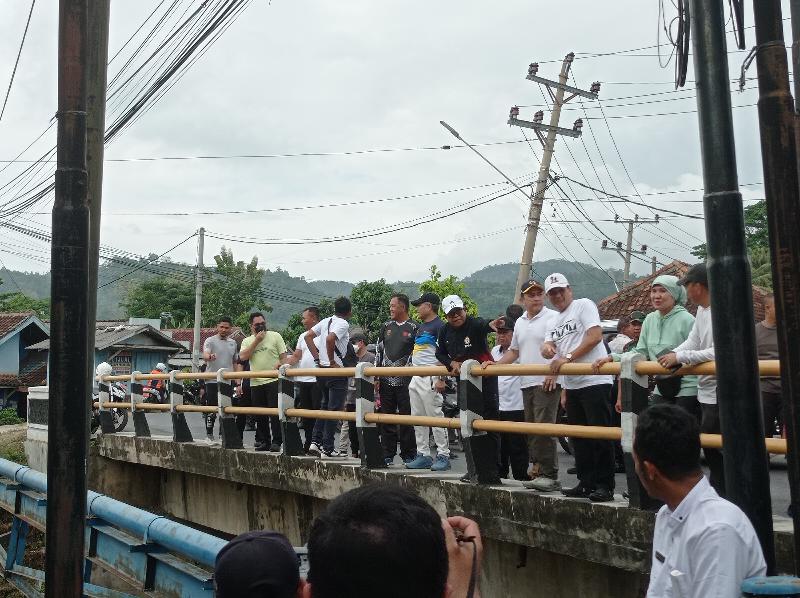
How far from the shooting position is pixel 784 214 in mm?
3121

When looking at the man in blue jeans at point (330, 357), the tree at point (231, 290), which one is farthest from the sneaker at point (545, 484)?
the tree at point (231, 290)

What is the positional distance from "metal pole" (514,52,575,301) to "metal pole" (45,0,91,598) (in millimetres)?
15178

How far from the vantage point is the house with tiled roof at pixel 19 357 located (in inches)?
1753

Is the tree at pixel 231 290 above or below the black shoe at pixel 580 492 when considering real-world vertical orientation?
above

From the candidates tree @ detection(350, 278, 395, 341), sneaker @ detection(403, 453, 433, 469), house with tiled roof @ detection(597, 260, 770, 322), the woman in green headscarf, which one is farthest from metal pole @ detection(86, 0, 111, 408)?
tree @ detection(350, 278, 395, 341)

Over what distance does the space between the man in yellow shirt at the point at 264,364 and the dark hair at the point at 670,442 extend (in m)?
8.03

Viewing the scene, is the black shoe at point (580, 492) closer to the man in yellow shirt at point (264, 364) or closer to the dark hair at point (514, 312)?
the dark hair at point (514, 312)

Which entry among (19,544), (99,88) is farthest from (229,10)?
(19,544)

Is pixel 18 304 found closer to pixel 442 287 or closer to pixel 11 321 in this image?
pixel 11 321

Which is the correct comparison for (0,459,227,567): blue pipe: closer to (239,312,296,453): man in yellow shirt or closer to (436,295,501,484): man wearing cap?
(436,295,501,484): man wearing cap

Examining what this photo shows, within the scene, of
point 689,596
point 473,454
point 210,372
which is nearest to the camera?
point 689,596

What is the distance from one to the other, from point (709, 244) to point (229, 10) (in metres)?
7.36

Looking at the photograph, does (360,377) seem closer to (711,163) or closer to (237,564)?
(711,163)

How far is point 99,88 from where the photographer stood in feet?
24.3
